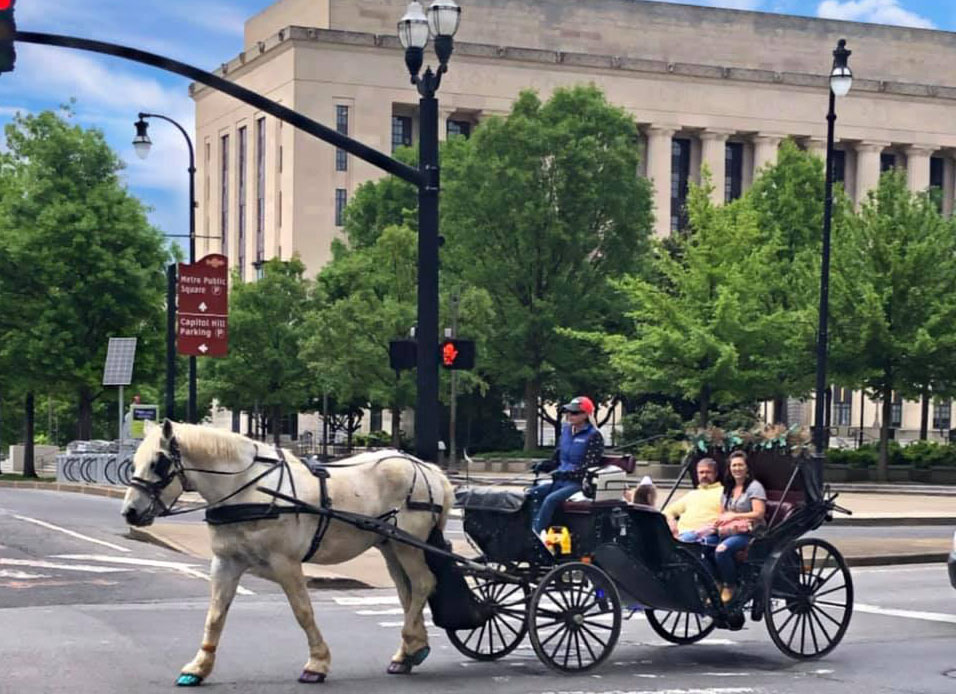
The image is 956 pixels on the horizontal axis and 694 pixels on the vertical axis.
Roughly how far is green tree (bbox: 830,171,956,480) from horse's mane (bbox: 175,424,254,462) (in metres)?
36.5

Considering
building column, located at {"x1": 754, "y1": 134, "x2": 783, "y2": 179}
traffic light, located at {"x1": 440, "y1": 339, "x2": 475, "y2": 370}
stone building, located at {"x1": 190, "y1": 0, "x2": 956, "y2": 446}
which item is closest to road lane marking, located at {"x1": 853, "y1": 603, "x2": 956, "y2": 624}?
traffic light, located at {"x1": 440, "y1": 339, "x2": 475, "y2": 370}

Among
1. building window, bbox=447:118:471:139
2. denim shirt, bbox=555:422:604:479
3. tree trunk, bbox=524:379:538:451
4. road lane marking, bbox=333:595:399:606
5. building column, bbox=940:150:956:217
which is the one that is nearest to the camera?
denim shirt, bbox=555:422:604:479

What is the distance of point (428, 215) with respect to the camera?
18.3 m

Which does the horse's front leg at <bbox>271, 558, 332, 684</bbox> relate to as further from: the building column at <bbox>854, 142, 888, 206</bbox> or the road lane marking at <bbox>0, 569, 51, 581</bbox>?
the building column at <bbox>854, 142, 888, 206</bbox>

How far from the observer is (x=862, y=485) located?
44156 millimetres

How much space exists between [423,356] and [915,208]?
33.4m

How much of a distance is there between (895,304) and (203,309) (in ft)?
76.2

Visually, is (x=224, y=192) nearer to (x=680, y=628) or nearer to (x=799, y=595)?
(x=680, y=628)

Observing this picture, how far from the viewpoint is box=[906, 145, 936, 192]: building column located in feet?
354

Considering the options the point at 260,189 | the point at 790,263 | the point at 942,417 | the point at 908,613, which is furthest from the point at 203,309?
the point at 942,417

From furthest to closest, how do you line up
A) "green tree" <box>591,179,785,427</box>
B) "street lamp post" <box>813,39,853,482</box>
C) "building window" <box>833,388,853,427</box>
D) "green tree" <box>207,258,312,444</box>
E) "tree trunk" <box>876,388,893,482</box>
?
"building window" <box>833,388,853,427</box>
"green tree" <box>207,258,312,444</box>
"green tree" <box>591,179,785,427</box>
"tree trunk" <box>876,388,893,482</box>
"street lamp post" <box>813,39,853,482</box>

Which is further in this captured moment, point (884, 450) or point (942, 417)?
point (942, 417)

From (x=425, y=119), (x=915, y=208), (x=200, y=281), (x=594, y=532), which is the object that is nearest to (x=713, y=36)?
(x=915, y=208)

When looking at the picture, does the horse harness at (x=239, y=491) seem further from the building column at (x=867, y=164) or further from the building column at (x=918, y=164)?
the building column at (x=918, y=164)
